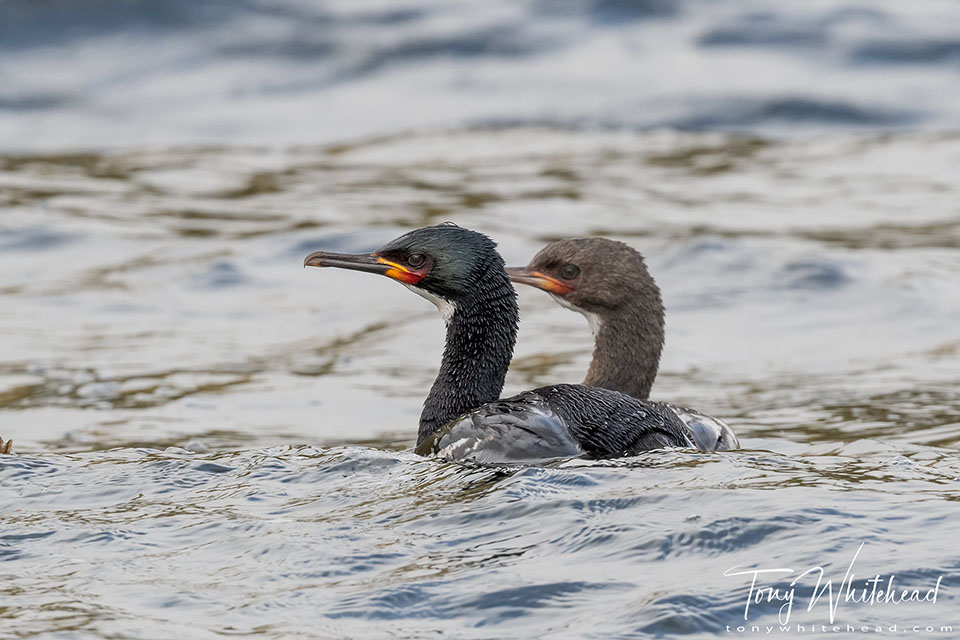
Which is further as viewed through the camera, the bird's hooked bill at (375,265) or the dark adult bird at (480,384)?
the bird's hooked bill at (375,265)

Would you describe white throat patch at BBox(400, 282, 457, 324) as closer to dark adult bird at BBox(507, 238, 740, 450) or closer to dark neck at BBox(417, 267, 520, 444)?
dark neck at BBox(417, 267, 520, 444)

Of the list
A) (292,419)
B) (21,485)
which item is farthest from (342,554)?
(292,419)

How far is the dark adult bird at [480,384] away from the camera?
629 centimetres

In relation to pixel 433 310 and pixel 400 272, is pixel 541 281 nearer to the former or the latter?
pixel 400 272

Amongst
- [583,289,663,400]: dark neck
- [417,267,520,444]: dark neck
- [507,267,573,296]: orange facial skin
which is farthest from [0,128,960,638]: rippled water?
[507,267,573,296]: orange facial skin

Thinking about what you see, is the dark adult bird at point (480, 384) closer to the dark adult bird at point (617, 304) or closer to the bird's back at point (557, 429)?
the bird's back at point (557, 429)

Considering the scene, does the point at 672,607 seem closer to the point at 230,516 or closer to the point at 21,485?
the point at 230,516

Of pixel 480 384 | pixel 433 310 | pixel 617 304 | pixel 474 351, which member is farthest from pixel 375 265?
pixel 433 310

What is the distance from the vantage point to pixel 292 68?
19453 mm

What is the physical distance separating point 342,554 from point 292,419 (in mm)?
3941

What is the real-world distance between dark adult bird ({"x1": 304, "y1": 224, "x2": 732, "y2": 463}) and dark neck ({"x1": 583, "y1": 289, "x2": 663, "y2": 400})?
4.00 ft

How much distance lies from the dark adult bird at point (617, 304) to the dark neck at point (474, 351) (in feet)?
4.10

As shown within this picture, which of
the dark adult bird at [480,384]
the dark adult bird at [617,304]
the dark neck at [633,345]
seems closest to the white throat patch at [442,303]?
the dark adult bird at [480,384]

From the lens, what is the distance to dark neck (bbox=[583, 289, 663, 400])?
8281 mm
